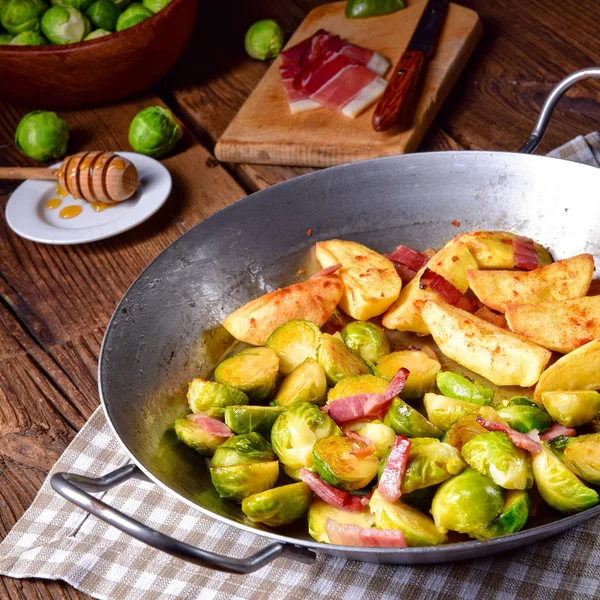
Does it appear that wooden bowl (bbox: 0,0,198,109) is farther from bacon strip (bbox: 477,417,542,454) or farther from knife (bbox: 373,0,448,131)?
bacon strip (bbox: 477,417,542,454)

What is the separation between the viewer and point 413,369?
2145mm

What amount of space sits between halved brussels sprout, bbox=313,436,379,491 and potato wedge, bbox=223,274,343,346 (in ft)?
1.90

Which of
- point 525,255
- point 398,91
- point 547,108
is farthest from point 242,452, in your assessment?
point 398,91

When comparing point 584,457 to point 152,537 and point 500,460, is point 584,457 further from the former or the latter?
point 152,537

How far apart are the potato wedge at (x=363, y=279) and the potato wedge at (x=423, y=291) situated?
0.12ft

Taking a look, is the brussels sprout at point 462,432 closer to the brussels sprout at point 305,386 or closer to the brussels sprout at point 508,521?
the brussels sprout at point 508,521

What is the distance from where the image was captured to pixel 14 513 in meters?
2.32

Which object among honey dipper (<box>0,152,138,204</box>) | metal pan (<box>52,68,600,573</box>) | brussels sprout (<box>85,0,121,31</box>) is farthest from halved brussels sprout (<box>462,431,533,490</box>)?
brussels sprout (<box>85,0,121,31</box>)

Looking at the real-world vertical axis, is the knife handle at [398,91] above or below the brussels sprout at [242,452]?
above

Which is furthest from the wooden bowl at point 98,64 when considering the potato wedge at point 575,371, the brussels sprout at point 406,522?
the brussels sprout at point 406,522

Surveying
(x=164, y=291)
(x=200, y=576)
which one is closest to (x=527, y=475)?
(x=200, y=576)

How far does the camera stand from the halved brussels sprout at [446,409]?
1978mm

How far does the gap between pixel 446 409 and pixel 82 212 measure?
188cm

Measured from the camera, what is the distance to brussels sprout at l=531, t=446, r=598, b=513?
5.67 ft
